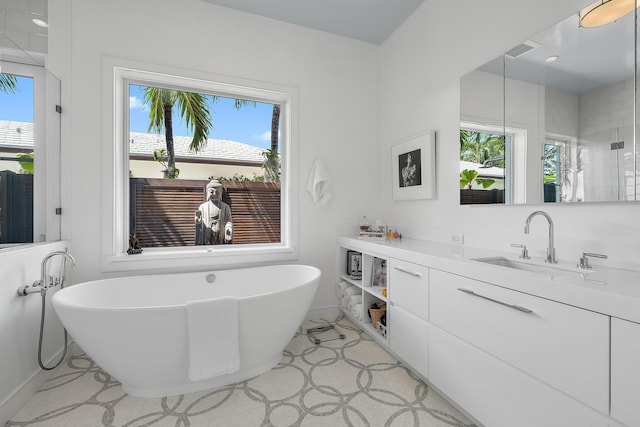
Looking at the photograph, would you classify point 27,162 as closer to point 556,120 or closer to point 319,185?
point 319,185

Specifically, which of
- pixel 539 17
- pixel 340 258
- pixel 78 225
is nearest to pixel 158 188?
pixel 78 225

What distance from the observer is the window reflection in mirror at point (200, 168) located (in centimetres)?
248

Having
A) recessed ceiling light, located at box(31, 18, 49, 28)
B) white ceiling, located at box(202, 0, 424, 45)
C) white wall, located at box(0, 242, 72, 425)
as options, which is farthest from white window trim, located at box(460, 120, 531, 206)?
recessed ceiling light, located at box(31, 18, 49, 28)

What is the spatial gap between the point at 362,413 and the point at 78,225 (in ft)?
7.49

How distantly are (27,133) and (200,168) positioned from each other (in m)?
1.12

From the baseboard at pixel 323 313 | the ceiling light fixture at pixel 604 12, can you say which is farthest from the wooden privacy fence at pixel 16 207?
the ceiling light fixture at pixel 604 12

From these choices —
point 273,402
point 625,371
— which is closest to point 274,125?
point 273,402

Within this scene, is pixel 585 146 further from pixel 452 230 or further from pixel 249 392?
pixel 249 392

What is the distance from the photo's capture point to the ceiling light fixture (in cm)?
127

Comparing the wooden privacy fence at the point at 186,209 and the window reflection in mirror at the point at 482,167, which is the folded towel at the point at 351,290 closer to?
the wooden privacy fence at the point at 186,209

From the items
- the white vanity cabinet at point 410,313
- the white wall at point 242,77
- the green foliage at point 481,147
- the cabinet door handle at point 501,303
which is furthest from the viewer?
the white wall at point 242,77

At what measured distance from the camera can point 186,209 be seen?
8.59 feet

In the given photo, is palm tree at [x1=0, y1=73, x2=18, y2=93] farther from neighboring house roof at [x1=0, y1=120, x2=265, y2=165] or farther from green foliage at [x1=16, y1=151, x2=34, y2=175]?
neighboring house roof at [x1=0, y1=120, x2=265, y2=165]

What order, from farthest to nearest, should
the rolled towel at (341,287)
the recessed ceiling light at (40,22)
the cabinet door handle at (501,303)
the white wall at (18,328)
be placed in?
1. the rolled towel at (341,287)
2. the recessed ceiling light at (40,22)
3. the white wall at (18,328)
4. the cabinet door handle at (501,303)
